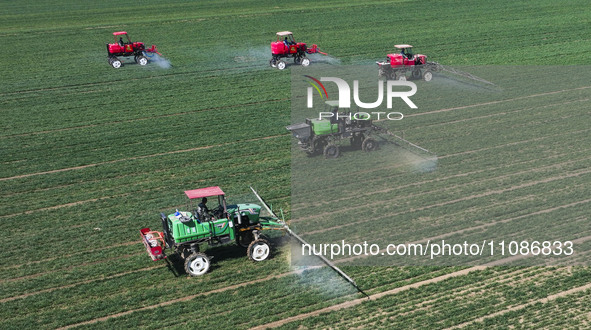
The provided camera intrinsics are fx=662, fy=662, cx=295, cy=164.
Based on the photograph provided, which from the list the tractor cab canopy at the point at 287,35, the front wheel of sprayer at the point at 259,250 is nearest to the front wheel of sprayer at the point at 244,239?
the front wheel of sprayer at the point at 259,250

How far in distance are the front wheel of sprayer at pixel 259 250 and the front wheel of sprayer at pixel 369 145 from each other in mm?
6726

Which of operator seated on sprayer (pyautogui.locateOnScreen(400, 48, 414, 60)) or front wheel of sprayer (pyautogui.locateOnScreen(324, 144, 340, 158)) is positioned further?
operator seated on sprayer (pyautogui.locateOnScreen(400, 48, 414, 60))

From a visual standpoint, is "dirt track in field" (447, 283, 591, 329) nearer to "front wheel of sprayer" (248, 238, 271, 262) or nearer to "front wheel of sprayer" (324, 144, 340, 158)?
"front wheel of sprayer" (248, 238, 271, 262)

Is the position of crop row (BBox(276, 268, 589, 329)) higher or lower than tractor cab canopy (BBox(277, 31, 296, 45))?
lower

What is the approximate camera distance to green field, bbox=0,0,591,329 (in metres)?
16.3

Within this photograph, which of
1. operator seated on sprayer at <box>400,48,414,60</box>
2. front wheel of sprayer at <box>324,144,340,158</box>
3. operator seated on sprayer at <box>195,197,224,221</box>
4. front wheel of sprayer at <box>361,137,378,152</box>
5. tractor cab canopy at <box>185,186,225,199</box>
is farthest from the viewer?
operator seated on sprayer at <box>400,48,414,60</box>

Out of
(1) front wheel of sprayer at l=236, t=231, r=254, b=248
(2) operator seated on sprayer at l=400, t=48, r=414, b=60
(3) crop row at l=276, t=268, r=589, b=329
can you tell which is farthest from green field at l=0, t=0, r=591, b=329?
(2) operator seated on sprayer at l=400, t=48, r=414, b=60

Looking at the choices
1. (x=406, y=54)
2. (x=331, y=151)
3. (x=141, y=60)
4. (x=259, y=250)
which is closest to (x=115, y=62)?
(x=141, y=60)

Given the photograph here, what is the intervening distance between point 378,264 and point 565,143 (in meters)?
9.17

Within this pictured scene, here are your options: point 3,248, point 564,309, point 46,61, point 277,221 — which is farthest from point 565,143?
point 46,61

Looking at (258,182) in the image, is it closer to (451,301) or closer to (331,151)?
(331,151)

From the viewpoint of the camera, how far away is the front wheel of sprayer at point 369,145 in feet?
76.6

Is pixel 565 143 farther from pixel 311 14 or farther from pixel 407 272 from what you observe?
pixel 311 14

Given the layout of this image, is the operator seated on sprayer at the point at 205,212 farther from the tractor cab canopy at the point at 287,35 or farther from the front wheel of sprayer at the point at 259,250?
the tractor cab canopy at the point at 287,35
